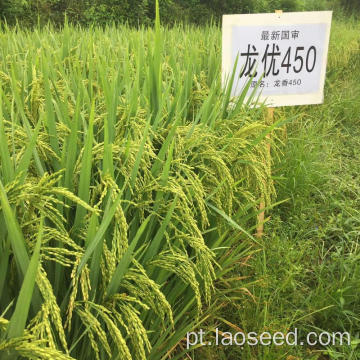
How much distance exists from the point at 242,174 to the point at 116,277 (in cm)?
86

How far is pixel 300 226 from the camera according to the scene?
2459mm

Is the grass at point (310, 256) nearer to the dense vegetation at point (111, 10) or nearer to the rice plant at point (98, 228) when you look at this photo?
the rice plant at point (98, 228)

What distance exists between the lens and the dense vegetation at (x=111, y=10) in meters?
7.59

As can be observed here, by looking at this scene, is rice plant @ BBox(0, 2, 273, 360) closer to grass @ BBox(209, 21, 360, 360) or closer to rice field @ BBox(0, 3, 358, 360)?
rice field @ BBox(0, 3, 358, 360)

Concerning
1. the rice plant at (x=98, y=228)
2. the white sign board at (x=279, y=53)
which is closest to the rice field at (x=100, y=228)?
the rice plant at (x=98, y=228)

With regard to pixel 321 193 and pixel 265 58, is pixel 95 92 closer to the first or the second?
pixel 265 58

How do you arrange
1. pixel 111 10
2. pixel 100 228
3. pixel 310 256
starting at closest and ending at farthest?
pixel 100 228
pixel 310 256
pixel 111 10

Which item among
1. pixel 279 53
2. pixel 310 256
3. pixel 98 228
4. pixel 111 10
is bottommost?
pixel 310 256

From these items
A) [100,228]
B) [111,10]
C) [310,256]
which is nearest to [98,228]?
[100,228]

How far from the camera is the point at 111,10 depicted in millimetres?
8469

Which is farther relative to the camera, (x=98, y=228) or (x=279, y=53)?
(x=279, y=53)

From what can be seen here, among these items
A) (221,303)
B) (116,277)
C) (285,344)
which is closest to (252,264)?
(221,303)

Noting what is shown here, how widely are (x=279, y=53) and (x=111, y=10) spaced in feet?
22.8

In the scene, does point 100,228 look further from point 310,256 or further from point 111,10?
point 111,10
